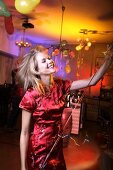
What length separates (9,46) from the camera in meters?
7.99

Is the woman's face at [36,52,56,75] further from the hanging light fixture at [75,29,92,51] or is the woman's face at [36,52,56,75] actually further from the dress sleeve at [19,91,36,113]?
the hanging light fixture at [75,29,92,51]

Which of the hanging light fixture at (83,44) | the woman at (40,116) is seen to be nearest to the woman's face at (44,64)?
the woman at (40,116)

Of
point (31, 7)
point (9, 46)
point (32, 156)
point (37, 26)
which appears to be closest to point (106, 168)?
point (32, 156)

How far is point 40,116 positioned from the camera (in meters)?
1.54

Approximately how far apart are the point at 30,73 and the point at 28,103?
0.21 metres

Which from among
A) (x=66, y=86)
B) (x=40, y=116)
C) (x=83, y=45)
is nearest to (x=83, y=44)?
(x=83, y=45)

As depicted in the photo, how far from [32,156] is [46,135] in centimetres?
16

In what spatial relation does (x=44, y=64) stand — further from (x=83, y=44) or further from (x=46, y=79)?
(x=83, y=44)

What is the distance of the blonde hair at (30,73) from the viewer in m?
1.60

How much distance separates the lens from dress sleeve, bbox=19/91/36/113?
151cm

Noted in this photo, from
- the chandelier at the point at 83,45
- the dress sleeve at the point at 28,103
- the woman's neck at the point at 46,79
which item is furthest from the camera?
the chandelier at the point at 83,45

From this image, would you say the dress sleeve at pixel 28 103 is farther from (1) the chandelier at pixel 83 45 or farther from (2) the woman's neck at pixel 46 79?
(1) the chandelier at pixel 83 45

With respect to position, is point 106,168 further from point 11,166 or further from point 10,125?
point 10,125

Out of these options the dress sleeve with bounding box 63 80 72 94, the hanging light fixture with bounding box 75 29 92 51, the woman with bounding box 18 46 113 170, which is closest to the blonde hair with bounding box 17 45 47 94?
the woman with bounding box 18 46 113 170
